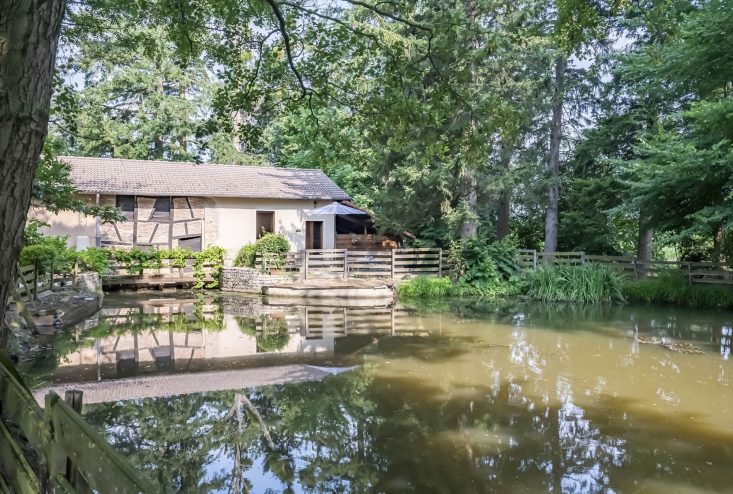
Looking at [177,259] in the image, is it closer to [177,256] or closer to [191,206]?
[177,256]

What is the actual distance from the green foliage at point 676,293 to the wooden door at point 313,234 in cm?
1217

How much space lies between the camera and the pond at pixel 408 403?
4.61 metres

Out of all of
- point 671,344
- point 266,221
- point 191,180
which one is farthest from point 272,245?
point 671,344

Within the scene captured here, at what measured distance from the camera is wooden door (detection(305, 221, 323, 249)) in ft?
77.6

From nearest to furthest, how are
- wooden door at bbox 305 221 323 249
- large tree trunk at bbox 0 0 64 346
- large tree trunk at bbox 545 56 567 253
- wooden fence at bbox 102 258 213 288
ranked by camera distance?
large tree trunk at bbox 0 0 64 346
wooden fence at bbox 102 258 213 288
large tree trunk at bbox 545 56 567 253
wooden door at bbox 305 221 323 249

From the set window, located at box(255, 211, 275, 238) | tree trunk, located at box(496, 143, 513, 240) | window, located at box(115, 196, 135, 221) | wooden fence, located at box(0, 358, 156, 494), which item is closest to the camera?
wooden fence, located at box(0, 358, 156, 494)

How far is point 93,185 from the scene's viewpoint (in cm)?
2055

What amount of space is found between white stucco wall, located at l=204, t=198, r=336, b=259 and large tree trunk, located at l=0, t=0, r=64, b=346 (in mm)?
20599

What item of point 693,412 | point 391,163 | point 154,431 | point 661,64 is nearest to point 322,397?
point 154,431

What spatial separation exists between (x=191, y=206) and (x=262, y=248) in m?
4.10

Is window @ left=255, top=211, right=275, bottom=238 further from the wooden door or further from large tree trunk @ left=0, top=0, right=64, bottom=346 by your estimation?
large tree trunk @ left=0, top=0, right=64, bottom=346

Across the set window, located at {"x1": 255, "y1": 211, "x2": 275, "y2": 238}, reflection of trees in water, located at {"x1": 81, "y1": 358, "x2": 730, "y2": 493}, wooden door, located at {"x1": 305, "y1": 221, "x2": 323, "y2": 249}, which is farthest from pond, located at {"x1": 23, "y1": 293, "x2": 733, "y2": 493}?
wooden door, located at {"x1": 305, "y1": 221, "x2": 323, "y2": 249}

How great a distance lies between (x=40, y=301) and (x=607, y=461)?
35.7 feet

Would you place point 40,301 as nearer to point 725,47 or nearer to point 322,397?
point 322,397
